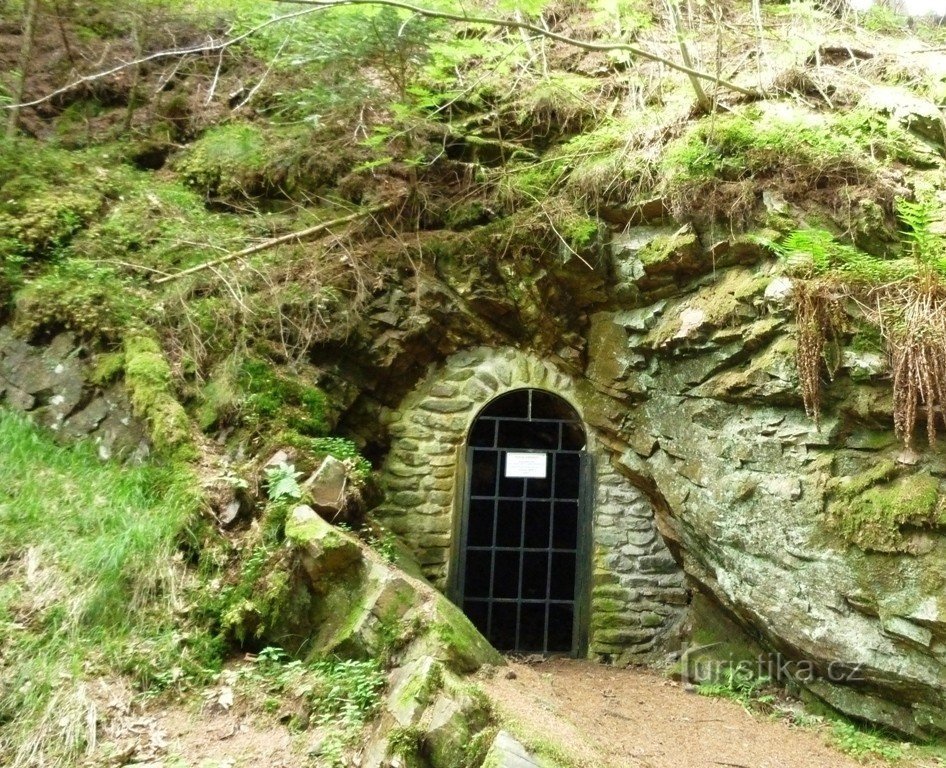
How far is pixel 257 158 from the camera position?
5914mm

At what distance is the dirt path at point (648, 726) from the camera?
9.89 ft

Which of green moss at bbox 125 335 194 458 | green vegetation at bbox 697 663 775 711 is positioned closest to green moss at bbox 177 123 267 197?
green moss at bbox 125 335 194 458

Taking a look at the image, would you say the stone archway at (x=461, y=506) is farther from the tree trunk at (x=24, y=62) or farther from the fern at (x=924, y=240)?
the tree trunk at (x=24, y=62)

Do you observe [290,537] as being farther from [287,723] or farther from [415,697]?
[415,697]

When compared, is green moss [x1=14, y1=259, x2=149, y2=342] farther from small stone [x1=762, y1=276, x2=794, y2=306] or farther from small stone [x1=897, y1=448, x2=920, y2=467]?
small stone [x1=897, y1=448, x2=920, y2=467]

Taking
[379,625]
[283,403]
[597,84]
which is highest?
[597,84]

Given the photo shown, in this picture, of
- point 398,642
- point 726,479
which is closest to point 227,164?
point 398,642

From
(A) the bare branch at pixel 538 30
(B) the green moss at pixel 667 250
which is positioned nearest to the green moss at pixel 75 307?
(A) the bare branch at pixel 538 30

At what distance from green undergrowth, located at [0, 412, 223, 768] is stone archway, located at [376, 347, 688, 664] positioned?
213 cm

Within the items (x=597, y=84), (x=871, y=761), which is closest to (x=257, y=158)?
(x=597, y=84)

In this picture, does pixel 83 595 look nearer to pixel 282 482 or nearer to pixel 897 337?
pixel 282 482

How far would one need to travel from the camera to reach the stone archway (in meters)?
5.62

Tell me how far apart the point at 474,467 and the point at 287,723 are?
10.7 feet

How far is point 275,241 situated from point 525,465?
9.43ft
